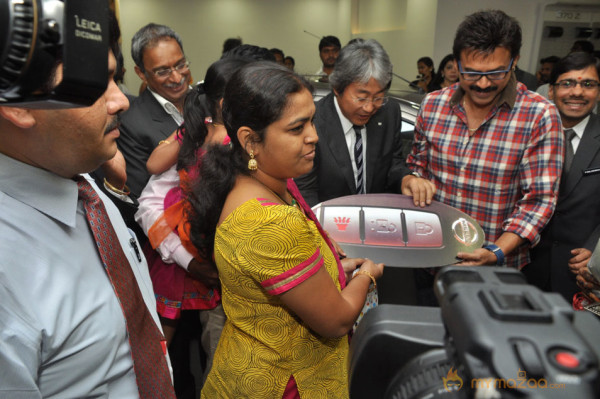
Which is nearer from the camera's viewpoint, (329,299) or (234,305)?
(329,299)

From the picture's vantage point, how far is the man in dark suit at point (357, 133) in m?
1.96

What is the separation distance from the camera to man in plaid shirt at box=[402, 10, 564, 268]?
1600 mm

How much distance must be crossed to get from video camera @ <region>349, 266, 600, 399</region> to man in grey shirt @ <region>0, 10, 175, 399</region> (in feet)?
1.73

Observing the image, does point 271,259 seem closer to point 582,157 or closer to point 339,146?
point 339,146

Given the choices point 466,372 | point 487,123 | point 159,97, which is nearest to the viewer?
point 466,372

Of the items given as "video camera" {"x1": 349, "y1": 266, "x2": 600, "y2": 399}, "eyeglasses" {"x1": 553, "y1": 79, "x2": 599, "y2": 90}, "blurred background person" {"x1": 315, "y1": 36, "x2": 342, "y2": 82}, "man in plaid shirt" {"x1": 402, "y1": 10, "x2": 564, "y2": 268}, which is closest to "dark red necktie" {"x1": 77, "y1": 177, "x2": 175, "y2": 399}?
"video camera" {"x1": 349, "y1": 266, "x2": 600, "y2": 399}

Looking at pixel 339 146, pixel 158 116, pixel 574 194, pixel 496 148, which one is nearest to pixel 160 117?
pixel 158 116

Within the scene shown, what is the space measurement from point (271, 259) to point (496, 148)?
45.9 inches

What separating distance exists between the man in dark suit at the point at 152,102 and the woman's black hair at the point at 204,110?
1.74 feet

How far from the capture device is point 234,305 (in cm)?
117

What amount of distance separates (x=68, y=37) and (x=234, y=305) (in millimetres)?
814

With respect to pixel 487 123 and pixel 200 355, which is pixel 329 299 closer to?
pixel 487 123

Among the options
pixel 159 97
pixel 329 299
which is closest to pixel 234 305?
pixel 329 299

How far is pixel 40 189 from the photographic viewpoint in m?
0.79
